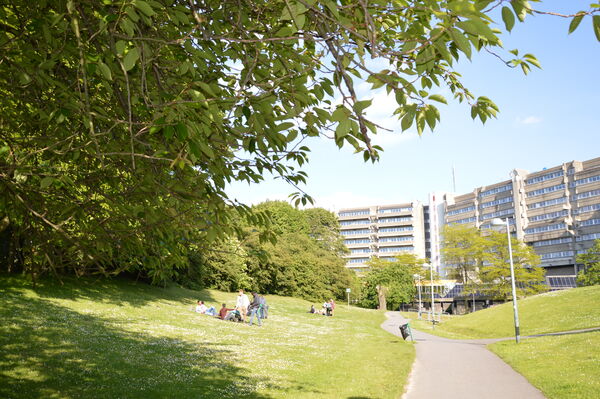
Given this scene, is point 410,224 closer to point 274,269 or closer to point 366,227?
point 366,227

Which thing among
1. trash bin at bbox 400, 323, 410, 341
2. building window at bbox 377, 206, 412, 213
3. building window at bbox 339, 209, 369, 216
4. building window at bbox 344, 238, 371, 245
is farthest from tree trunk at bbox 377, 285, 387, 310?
building window at bbox 339, 209, 369, 216

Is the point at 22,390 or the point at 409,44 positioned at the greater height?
the point at 409,44

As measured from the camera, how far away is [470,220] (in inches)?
5022

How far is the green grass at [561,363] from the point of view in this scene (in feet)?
35.7

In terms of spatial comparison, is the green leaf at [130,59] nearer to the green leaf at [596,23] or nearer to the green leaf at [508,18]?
the green leaf at [508,18]

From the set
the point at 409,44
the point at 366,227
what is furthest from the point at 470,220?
the point at 409,44

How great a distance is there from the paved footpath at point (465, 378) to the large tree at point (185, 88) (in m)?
7.88

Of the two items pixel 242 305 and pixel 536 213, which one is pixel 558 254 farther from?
pixel 242 305

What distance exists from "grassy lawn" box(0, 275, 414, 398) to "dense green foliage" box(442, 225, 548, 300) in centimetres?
4933

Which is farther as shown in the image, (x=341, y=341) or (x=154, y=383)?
(x=341, y=341)

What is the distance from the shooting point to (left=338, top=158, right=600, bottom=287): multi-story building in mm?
95875

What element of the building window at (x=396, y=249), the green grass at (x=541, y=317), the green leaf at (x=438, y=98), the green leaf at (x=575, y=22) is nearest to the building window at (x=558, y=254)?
the building window at (x=396, y=249)

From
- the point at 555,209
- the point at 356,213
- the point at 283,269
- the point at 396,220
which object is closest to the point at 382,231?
the point at 396,220

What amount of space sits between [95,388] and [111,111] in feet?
20.1
